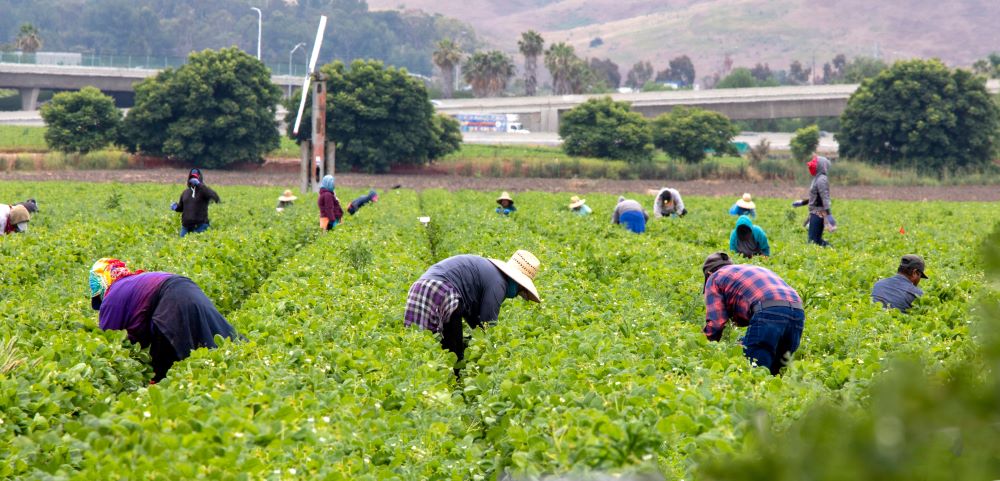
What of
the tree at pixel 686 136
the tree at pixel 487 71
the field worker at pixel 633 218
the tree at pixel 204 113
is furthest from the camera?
the tree at pixel 487 71

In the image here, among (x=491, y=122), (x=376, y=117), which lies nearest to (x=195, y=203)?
(x=376, y=117)

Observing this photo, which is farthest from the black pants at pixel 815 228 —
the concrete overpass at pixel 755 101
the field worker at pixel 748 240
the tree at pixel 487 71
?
the tree at pixel 487 71

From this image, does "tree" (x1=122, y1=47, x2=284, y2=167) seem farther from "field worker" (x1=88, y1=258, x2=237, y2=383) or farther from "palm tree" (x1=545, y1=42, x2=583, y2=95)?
"palm tree" (x1=545, y1=42, x2=583, y2=95)

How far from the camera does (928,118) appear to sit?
65.0 m

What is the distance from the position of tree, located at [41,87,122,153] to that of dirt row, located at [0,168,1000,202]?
599cm

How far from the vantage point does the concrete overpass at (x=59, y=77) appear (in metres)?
91.1

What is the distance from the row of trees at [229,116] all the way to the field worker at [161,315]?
55923 mm

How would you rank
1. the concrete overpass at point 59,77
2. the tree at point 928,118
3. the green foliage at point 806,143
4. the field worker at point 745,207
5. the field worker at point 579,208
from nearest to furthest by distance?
the field worker at point 745,207 < the field worker at point 579,208 < the tree at point 928,118 < the green foliage at point 806,143 < the concrete overpass at point 59,77

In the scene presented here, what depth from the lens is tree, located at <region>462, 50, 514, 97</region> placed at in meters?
126

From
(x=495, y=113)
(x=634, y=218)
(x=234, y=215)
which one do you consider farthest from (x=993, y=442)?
(x=495, y=113)

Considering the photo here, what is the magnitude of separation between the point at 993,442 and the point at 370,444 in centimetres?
468

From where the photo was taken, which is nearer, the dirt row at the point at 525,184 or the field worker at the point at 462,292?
the field worker at the point at 462,292

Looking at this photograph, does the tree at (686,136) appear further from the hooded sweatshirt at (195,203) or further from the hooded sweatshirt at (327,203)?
the hooded sweatshirt at (195,203)

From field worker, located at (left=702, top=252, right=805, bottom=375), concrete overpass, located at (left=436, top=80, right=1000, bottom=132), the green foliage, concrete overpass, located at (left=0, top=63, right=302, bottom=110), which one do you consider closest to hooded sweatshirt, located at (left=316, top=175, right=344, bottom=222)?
field worker, located at (left=702, top=252, right=805, bottom=375)
